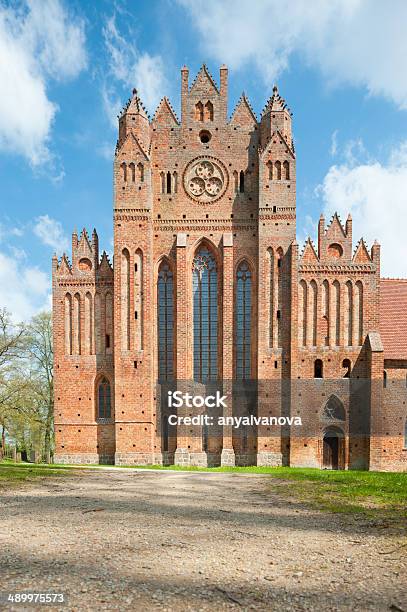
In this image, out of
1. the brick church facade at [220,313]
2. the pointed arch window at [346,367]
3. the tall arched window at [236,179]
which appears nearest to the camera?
the brick church facade at [220,313]

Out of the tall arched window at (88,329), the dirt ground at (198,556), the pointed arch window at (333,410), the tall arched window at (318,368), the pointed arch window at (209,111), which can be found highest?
the pointed arch window at (209,111)

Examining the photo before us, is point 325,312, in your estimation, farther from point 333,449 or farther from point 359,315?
point 333,449

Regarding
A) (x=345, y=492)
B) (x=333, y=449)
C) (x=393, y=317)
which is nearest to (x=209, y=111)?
(x=393, y=317)

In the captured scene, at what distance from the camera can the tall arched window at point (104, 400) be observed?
31.4m

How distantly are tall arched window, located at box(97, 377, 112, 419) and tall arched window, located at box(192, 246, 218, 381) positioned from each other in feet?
18.4

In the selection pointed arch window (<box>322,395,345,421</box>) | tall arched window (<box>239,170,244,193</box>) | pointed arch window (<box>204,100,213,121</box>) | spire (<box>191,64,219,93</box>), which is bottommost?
pointed arch window (<box>322,395,345,421</box>)

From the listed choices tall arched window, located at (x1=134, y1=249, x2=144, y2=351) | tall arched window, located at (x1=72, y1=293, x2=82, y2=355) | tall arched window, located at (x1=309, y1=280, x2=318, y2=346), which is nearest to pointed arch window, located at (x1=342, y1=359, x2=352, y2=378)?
tall arched window, located at (x1=309, y1=280, x2=318, y2=346)

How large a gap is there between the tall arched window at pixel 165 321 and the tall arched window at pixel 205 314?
1.48 meters

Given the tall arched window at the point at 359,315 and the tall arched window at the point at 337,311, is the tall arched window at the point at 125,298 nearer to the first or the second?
the tall arched window at the point at 337,311

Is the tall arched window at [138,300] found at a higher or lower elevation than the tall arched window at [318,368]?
higher

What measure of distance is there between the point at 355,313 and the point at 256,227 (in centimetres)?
801

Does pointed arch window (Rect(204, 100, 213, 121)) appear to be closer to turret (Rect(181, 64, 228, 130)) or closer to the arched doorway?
turret (Rect(181, 64, 228, 130))

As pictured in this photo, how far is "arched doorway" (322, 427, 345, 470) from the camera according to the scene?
29617 millimetres

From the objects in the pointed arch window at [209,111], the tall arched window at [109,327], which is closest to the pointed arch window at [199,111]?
the pointed arch window at [209,111]
